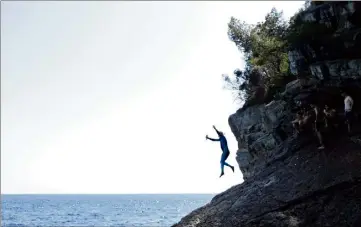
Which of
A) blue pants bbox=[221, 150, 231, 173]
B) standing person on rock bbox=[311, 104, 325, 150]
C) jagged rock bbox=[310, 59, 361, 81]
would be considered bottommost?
blue pants bbox=[221, 150, 231, 173]

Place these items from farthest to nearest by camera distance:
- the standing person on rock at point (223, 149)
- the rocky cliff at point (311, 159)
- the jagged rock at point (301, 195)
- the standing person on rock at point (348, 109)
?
the standing person on rock at point (223, 149) → the standing person on rock at point (348, 109) → the rocky cliff at point (311, 159) → the jagged rock at point (301, 195)

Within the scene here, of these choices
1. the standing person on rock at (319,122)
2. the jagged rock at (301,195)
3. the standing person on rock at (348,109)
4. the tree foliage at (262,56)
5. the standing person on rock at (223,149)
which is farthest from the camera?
the tree foliage at (262,56)

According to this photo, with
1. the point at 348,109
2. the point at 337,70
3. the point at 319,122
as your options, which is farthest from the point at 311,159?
the point at 337,70

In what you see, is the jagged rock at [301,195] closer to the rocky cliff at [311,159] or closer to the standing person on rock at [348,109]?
the rocky cliff at [311,159]

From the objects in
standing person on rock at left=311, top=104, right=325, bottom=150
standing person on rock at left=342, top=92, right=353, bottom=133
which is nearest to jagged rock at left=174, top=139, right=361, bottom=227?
standing person on rock at left=311, top=104, right=325, bottom=150

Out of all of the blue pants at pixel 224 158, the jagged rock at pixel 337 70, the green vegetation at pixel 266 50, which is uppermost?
the green vegetation at pixel 266 50

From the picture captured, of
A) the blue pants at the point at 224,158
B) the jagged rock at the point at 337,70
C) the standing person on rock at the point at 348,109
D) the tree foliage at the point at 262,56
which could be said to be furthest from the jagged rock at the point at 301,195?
the tree foliage at the point at 262,56

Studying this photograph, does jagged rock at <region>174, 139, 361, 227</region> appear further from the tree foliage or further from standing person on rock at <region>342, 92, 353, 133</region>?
the tree foliage

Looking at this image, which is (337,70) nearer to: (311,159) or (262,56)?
(311,159)

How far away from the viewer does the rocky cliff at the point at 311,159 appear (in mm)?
15984

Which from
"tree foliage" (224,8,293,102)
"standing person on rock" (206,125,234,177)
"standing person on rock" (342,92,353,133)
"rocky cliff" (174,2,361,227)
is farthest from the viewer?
"tree foliage" (224,8,293,102)

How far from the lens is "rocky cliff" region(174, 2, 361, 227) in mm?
15984

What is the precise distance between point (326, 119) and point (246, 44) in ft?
87.8

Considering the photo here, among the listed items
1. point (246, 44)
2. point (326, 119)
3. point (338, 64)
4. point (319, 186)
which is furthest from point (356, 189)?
point (246, 44)
